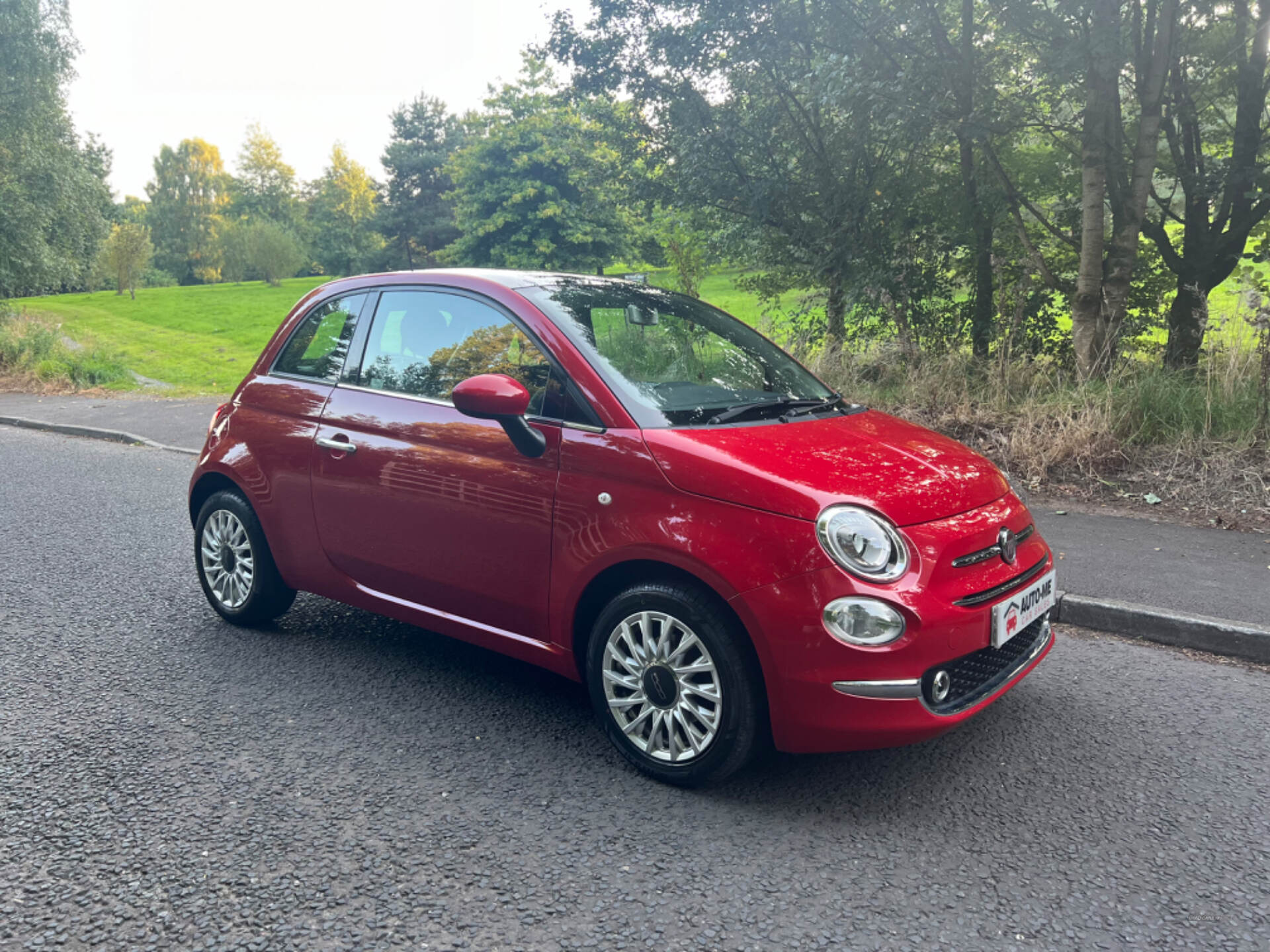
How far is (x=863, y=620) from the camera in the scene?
2.71m

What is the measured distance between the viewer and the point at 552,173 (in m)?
43.8

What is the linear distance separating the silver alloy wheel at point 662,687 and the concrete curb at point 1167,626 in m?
2.67

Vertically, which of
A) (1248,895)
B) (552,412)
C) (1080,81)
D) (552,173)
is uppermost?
(552,173)

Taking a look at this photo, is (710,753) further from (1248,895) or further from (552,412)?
(1248,895)

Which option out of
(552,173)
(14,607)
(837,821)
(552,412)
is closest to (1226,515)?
(837,821)

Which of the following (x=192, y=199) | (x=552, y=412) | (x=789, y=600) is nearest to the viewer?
(x=789, y=600)

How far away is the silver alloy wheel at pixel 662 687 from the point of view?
2.93 meters

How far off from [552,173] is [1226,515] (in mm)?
41277

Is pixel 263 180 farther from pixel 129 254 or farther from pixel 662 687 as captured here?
pixel 662 687

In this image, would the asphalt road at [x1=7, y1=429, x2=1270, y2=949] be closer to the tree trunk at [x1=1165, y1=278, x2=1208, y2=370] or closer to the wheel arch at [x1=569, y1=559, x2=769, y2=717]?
the wheel arch at [x1=569, y1=559, x2=769, y2=717]

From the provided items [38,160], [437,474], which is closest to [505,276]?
[437,474]

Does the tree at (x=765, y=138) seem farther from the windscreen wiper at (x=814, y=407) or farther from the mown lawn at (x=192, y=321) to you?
the windscreen wiper at (x=814, y=407)

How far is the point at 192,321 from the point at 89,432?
3705cm

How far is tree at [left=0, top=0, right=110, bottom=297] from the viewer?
20672 millimetres
